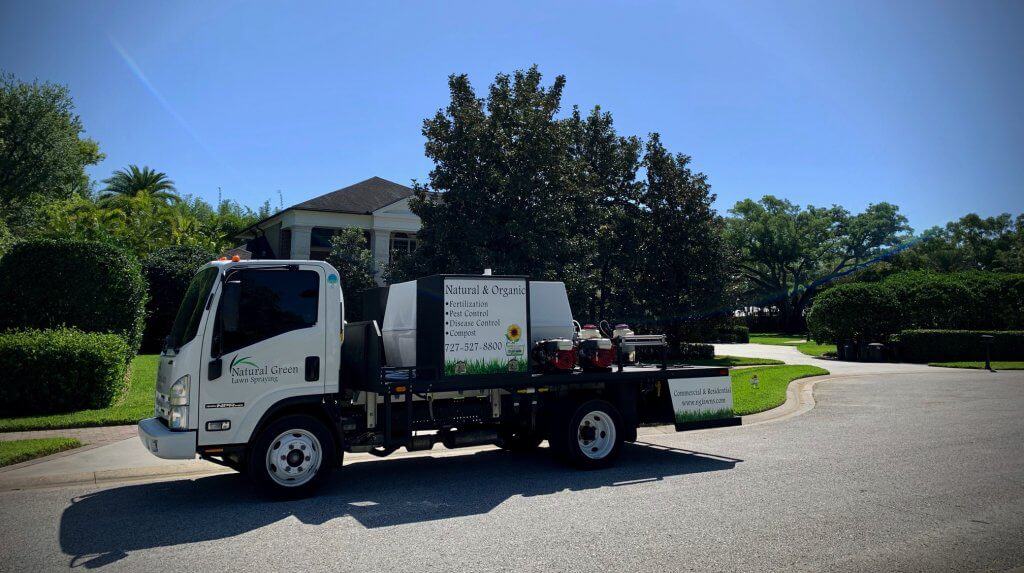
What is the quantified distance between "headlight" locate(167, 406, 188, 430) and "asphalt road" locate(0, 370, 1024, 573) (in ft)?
2.90

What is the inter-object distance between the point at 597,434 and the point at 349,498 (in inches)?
138

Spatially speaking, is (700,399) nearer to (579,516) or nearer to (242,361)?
(579,516)

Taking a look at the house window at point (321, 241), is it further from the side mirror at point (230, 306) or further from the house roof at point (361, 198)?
the side mirror at point (230, 306)

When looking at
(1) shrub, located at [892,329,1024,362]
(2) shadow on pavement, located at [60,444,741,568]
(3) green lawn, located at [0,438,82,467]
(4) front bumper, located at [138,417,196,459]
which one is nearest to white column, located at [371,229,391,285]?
(1) shrub, located at [892,329,1024,362]

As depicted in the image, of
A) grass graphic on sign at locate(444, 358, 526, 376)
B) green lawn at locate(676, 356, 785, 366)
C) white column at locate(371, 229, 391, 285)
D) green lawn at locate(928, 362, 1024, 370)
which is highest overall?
white column at locate(371, 229, 391, 285)

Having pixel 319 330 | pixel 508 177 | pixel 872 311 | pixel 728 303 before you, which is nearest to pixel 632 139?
pixel 728 303

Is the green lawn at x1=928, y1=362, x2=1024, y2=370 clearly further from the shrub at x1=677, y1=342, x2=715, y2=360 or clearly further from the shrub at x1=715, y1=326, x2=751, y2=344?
the shrub at x1=715, y1=326, x2=751, y2=344

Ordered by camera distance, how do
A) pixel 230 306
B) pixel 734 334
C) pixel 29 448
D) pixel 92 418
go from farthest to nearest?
pixel 734 334, pixel 92 418, pixel 29 448, pixel 230 306

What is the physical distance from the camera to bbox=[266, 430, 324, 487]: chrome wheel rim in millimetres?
7445

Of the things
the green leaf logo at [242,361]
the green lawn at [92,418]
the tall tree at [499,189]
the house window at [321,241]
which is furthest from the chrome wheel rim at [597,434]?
the house window at [321,241]

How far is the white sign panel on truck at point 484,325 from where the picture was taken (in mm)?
8203

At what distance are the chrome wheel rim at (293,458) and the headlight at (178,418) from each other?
0.91m

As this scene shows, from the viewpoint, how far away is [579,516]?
678 cm

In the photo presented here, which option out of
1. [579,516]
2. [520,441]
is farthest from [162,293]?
[579,516]
